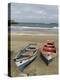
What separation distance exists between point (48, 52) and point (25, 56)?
11.3 inches

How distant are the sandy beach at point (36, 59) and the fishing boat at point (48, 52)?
0.04 metres

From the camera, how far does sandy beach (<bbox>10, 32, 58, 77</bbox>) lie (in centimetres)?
212

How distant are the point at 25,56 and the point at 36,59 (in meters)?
0.14

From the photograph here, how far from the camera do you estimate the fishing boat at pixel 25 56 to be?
2.13m

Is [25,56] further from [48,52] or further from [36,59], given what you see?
[48,52]

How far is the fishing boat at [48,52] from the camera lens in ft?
7.22

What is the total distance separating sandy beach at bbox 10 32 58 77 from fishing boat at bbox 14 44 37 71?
4 centimetres

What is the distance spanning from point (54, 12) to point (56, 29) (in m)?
0.21

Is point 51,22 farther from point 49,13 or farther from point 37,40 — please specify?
point 37,40

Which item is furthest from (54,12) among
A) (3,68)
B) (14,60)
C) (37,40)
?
(3,68)

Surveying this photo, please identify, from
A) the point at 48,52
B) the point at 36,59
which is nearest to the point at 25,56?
the point at 36,59

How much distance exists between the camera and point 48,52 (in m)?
2.22

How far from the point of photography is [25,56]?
7.10ft

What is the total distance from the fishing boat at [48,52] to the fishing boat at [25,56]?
0.32ft
